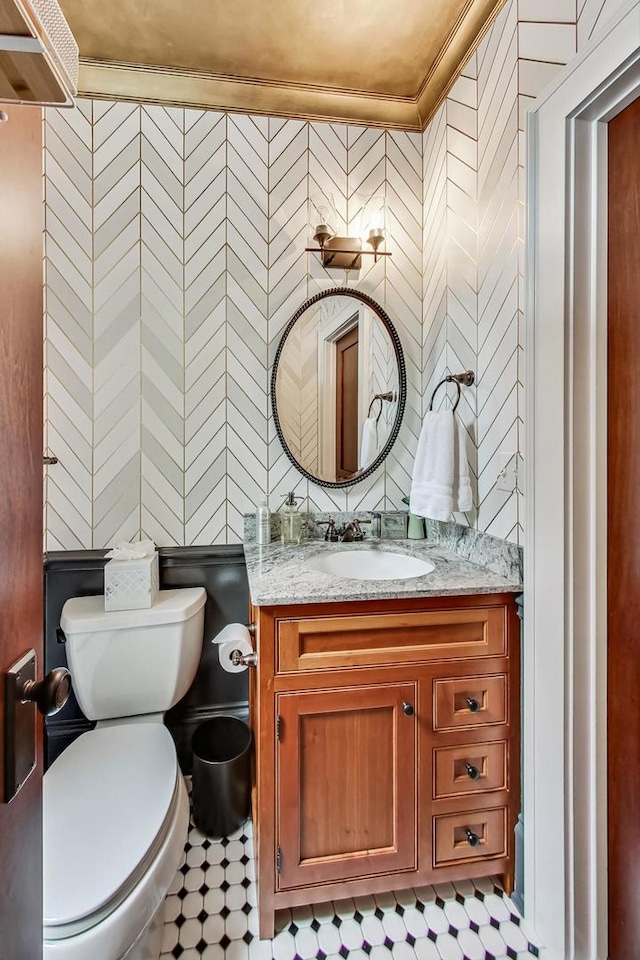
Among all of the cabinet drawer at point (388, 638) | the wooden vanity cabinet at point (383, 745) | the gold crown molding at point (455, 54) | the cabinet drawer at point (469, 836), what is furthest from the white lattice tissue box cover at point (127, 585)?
the gold crown molding at point (455, 54)

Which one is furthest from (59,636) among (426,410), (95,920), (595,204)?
(595,204)

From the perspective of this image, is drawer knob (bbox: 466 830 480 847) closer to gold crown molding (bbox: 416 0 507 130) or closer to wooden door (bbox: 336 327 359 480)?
wooden door (bbox: 336 327 359 480)

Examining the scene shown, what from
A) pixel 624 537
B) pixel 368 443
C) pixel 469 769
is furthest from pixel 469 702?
pixel 368 443

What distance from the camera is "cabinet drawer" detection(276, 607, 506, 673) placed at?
1211 millimetres

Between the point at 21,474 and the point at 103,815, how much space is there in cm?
92

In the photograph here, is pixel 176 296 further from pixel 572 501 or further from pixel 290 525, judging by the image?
pixel 572 501

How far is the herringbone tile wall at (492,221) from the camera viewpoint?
1251 millimetres

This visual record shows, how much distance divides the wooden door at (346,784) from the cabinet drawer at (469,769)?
79 mm

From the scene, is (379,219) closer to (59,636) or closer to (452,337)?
(452,337)

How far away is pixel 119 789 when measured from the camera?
1.17 metres

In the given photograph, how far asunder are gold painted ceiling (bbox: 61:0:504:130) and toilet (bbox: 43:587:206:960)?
6.13 feet

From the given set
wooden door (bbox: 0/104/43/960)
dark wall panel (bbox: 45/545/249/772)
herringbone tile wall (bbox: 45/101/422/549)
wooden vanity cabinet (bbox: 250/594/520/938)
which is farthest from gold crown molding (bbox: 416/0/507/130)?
dark wall panel (bbox: 45/545/249/772)

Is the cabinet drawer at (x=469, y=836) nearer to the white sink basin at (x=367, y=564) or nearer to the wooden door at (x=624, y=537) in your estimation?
the wooden door at (x=624, y=537)

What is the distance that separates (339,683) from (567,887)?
735 millimetres
